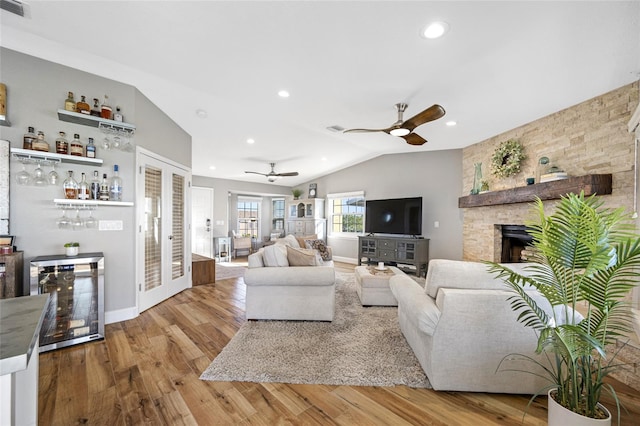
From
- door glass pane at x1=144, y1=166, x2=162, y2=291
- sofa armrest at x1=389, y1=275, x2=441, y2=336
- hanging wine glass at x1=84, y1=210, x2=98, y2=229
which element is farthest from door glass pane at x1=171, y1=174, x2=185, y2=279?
sofa armrest at x1=389, y1=275, x2=441, y2=336

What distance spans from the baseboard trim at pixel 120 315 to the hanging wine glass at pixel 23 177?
1.53 metres

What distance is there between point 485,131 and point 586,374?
3759mm

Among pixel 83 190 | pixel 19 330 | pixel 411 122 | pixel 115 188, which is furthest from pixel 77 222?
pixel 411 122

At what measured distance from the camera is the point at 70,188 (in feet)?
8.18

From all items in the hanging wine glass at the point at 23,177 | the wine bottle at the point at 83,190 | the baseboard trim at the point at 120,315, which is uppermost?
the hanging wine glass at the point at 23,177

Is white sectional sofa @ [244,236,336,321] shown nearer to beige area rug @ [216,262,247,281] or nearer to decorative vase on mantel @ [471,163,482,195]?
beige area rug @ [216,262,247,281]

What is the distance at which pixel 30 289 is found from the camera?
2.21 m

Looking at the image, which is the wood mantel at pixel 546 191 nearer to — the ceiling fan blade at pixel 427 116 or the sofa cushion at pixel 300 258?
the ceiling fan blade at pixel 427 116

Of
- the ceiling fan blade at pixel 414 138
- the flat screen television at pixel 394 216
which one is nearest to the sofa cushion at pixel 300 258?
the ceiling fan blade at pixel 414 138

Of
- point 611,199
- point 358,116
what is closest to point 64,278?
point 358,116

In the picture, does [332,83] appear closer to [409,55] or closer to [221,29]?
[409,55]

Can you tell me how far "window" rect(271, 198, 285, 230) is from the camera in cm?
931

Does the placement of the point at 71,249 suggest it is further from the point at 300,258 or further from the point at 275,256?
the point at 300,258

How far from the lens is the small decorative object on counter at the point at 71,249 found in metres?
2.47
